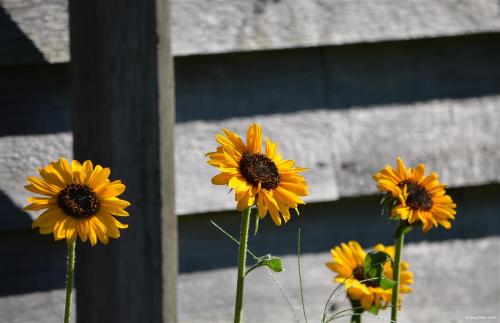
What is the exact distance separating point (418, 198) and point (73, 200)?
0.52 metres

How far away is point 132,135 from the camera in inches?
56.8

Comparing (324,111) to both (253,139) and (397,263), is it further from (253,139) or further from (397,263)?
(253,139)

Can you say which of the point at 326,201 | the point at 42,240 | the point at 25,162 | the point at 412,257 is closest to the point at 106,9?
the point at 25,162

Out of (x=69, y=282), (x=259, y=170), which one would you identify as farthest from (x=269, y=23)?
(x=69, y=282)

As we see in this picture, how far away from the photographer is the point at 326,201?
1.94 metres

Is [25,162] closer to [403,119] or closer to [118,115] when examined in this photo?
[118,115]

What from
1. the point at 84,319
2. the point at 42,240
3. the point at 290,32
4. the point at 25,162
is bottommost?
the point at 84,319

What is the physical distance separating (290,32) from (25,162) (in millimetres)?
614

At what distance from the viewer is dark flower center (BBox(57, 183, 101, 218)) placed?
111 cm

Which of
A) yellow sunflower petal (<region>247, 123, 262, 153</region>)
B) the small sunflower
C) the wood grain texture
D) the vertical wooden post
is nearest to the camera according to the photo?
yellow sunflower petal (<region>247, 123, 262, 153</region>)

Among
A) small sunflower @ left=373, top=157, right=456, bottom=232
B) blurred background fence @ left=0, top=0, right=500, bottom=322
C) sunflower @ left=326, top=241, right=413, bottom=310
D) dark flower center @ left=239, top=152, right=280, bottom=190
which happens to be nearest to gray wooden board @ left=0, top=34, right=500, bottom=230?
blurred background fence @ left=0, top=0, right=500, bottom=322

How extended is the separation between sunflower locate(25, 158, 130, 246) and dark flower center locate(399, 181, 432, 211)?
1.46 feet

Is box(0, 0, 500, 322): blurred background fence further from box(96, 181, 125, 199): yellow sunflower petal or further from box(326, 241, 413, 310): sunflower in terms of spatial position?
box(96, 181, 125, 199): yellow sunflower petal

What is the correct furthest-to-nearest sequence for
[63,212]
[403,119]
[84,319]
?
[403,119], [84,319], [63,212]
